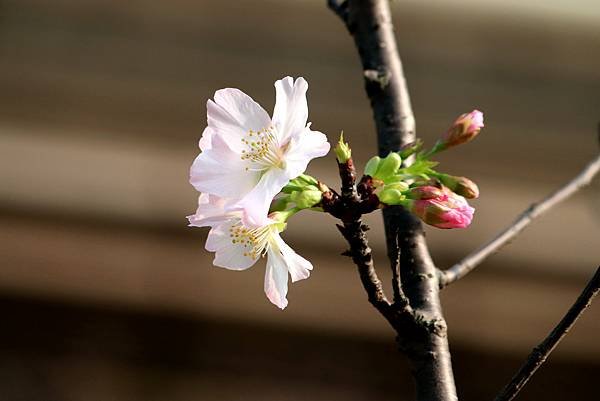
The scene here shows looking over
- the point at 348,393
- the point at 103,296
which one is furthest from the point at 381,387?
the point at 103,296

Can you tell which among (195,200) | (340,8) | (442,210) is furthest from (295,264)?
(195,200)

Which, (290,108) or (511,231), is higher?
(290,108)

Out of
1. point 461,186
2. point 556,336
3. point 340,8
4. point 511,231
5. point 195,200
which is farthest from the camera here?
point 195,200

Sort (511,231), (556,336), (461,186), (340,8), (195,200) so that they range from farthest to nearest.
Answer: (195,200), (340,8), (511,231), (461,186), (556,336)

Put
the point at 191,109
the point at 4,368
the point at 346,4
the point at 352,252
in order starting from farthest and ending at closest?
the point at 191,109
the point at 4,368
the point at 346,4
the point at 352,252

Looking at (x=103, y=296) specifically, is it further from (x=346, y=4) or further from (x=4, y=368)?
(x=346, y=4)

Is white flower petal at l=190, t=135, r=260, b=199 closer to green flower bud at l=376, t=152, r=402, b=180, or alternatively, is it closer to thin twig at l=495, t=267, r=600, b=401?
green flower bud at l=376, t=152, r=402, b=180

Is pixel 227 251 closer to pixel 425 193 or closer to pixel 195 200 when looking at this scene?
pixel 425 193
